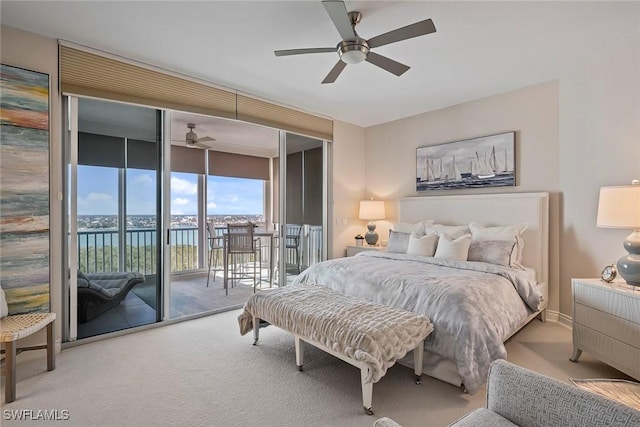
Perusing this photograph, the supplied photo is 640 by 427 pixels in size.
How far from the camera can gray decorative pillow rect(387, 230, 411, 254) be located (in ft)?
13.4

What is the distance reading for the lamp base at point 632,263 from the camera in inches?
92.6

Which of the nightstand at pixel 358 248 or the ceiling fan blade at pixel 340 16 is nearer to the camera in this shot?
the ceiling fan blade at pixel 340 16

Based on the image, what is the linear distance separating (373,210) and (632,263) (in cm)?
315

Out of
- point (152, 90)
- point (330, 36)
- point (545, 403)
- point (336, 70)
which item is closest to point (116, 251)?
point (152, 90)

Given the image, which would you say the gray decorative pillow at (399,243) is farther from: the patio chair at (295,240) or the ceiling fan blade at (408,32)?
the ceiling fan blade at (408,32)

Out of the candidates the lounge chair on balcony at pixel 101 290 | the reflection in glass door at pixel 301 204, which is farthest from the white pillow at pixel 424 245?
the lounge chair on balcony at pixel 101 290

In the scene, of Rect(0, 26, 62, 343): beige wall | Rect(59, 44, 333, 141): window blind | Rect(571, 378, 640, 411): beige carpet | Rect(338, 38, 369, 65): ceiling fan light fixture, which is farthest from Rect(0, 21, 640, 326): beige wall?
Rect(338, 38, 369, 65): ceiling fan light fixture

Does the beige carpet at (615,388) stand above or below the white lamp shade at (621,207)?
below

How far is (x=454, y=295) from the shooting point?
237cm

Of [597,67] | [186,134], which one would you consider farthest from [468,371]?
[186,134]

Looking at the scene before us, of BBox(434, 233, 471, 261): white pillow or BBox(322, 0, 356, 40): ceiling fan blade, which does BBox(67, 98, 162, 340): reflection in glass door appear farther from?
BBox(434, 233, 471, 261): white pillow

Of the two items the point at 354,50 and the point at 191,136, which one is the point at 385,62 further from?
the point at 191,136

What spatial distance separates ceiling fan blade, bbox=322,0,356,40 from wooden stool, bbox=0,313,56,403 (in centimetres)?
289

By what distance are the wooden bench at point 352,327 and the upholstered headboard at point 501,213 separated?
2.11 meters
